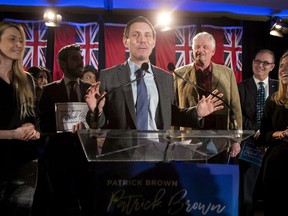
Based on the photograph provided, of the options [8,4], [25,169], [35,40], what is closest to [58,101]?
[35,40]

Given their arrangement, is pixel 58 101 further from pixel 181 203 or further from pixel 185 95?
pixel 181 203

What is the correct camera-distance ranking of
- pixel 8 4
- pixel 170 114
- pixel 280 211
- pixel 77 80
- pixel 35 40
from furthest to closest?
pixel 8 4, pixel 35 40, pixel 77 80, pixel 170 114, pixel 280 211

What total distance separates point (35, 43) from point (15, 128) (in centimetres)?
149

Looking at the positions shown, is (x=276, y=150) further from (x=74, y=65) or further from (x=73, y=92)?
(x=74, y=65)

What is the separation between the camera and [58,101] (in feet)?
11.5

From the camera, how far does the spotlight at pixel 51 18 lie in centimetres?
389

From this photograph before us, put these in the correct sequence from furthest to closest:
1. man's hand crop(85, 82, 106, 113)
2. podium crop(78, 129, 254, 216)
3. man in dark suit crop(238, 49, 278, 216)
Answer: man in dark suit crop(238, 49, 278, 216) → man's hand crop(85, 82, 106, 113) → podium crop(78, 129, 254, 216)

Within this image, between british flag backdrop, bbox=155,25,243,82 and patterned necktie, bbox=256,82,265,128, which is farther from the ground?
british flag backdrop, bbox=155,25,243,82

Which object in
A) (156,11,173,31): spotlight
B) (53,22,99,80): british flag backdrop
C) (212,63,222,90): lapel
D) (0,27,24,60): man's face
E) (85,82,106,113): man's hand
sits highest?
(156,11,173,31): spotlight

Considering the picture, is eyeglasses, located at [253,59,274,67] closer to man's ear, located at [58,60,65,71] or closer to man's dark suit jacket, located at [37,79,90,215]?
man's dark suit jacket, located at [37,79,90,215]

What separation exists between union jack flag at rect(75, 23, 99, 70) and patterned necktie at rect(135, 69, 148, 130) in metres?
0.77

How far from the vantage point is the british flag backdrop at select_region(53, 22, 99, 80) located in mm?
3924

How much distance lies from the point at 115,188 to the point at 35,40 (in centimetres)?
287

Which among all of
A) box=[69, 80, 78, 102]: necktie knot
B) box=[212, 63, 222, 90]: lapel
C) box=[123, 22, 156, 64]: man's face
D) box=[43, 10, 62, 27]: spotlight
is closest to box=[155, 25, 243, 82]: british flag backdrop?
box=[212, 63, 222, 90]: lapel
